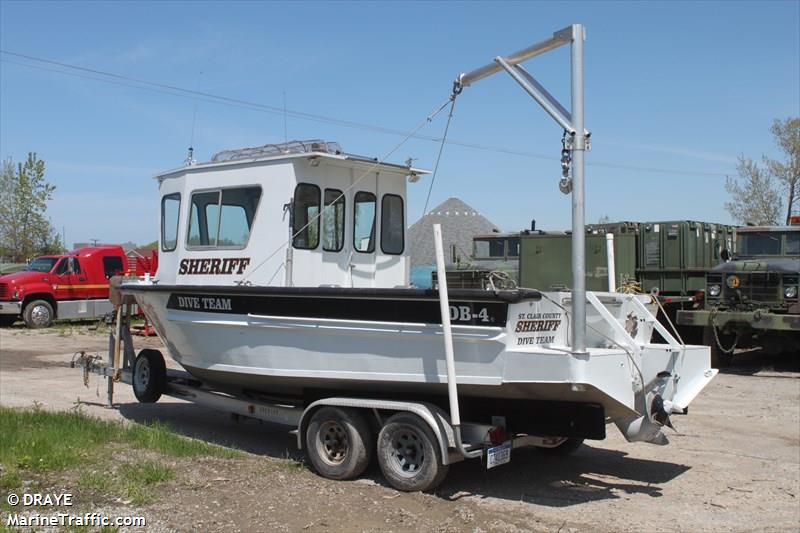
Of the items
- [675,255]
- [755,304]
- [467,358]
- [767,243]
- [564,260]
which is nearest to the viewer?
[467,358]

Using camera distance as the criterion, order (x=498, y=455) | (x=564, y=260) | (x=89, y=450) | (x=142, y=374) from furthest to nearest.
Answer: (x=564, y=260), (x=142, y=374), (x=89, y=450), (x=498, y=455)

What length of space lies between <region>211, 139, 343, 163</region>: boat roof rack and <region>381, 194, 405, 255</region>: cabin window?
3.03 feet

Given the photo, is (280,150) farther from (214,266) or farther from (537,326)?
(537,326)

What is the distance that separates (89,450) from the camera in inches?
281

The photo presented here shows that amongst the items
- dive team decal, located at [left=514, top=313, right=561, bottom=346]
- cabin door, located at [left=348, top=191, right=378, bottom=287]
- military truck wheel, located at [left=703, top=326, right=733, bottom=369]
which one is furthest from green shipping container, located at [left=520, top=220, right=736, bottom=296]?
dive team decal, located at [left=514, top=313, right=561, bottom=346]

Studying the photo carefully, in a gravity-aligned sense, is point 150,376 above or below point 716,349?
below

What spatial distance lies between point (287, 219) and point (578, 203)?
10.4ft

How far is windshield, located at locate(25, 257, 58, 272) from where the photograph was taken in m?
22.6

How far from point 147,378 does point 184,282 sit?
1.44 meters

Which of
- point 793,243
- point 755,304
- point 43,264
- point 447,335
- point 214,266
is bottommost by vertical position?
point 447,335

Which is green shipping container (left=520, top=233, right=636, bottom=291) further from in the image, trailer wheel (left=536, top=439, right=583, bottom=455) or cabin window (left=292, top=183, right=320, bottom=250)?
cabin window (left=292, top=183, right=320, bottom=250)

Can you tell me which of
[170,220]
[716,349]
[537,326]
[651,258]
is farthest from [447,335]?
[651,258]

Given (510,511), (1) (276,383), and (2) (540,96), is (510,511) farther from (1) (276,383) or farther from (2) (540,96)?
(2) (540,96)

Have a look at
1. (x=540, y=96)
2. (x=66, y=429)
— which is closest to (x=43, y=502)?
(x=66, y=429)
